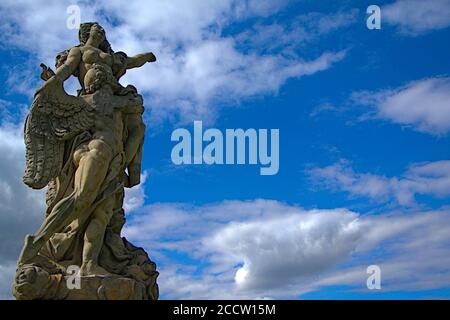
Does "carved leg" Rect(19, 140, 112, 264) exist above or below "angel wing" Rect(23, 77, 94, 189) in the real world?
below

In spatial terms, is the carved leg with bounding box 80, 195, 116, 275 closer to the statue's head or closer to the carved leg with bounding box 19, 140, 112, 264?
the carved leg with bounding box 19, 140, 112, 264

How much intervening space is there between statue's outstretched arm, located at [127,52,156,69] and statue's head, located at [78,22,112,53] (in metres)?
0.42

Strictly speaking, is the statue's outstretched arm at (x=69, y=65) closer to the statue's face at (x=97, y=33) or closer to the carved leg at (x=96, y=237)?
the statue's face at (x=97, y=33)

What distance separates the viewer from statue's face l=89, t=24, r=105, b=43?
11633mm

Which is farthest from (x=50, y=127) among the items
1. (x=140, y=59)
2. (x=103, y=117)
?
(x=140, y=59)

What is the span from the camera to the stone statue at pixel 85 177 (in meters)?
10.2

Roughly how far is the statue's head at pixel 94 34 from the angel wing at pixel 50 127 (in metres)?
1.17

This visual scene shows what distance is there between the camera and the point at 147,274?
1095cm

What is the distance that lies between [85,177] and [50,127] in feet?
3.59

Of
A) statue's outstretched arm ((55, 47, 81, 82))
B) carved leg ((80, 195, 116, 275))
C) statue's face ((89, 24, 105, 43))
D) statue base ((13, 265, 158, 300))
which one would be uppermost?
statue's face ((89, 24, 105, 43))

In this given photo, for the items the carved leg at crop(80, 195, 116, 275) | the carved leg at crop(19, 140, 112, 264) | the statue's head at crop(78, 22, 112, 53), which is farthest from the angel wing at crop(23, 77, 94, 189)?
the statue's head at crop(78, 22, 112, 53)

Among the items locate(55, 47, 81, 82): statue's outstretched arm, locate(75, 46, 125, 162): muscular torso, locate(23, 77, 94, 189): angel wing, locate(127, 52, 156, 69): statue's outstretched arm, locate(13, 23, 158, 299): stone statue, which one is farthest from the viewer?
locate(127, 52, 156, 69): statue's outstretched arm
